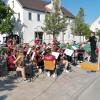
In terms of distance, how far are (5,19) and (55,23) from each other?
8347 millimetres

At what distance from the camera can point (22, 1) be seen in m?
52.5

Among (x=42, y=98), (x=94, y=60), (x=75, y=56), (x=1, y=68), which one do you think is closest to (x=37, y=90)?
(x=42, y=98)

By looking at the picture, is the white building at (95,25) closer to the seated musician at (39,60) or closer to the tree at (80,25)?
the tree at (80,25)

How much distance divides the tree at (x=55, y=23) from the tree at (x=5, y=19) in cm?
639

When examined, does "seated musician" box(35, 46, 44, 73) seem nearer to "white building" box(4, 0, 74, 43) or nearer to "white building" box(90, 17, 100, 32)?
"white building" box(4, 0, 74, 43)

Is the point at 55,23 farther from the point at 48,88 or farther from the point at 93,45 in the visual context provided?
the point at 48,88

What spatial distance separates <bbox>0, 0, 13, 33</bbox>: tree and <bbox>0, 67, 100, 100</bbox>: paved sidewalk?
1219 inches

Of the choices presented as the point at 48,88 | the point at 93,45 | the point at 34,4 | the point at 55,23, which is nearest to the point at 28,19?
the point at 34,4

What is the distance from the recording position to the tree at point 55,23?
50.2m

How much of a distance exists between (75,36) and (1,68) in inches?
2024

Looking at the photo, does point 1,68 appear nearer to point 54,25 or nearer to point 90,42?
point 90,42

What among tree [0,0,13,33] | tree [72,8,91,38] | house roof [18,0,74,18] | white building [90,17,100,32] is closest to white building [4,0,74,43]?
house roof [18,0,74,18]

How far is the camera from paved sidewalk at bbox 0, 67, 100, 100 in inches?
429

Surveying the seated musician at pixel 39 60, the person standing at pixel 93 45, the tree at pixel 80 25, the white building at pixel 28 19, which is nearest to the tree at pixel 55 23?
the white building at pixel 28 19
